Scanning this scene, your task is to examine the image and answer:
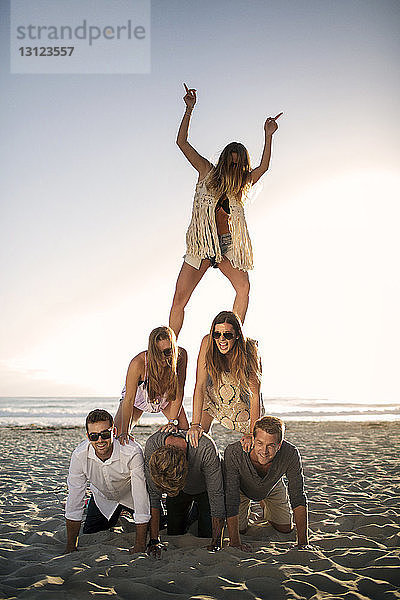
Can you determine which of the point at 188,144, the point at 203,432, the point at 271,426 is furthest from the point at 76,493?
the point at 188,144

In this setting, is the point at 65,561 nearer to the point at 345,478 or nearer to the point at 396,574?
the point at 396,574

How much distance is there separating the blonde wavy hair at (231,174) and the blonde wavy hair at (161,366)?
3.92ft

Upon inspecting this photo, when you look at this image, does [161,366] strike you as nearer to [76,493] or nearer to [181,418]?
[181,418]

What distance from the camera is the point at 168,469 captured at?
3.11 meters

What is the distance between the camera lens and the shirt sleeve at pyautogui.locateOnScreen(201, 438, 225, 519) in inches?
128

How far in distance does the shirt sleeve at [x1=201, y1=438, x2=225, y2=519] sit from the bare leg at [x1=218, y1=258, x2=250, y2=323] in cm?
117

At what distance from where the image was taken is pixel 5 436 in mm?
12344

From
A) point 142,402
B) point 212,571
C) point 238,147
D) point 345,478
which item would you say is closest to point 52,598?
point 212,571

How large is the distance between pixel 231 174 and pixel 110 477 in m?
2.32

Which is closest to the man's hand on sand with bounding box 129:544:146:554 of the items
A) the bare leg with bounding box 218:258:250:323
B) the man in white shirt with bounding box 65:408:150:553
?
the man in white shirt with bounding box 65:408:150:553

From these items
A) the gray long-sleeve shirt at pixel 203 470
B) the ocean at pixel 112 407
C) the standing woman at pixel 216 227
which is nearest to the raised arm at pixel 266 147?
the standing woman at pixel 216 227

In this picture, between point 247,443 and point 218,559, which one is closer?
point 218,559

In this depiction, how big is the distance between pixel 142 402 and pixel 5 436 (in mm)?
9716

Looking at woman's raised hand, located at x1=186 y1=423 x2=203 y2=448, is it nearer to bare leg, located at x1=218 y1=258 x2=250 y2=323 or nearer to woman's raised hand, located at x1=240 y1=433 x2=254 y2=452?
woman's raised hand, located at x1=240 y1=433 x2=254 y2=452
